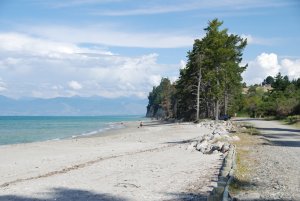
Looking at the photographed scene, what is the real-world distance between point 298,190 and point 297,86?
96902 mm

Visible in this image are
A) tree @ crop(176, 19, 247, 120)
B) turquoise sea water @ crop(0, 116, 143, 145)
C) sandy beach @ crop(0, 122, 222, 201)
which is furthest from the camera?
tree @ crop(176, 19, 247, 120)

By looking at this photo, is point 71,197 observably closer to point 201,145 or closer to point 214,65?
point 201,145

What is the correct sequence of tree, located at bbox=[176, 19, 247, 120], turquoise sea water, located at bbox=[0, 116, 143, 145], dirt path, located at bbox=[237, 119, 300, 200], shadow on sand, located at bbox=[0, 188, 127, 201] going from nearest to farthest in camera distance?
dirt path, located at bbox=[237, 119, 300, 200]
shadow on sand, located at bbox=[0, 188, 127, 201]
turquoise sea water, located at bbox=[0, 116, 143, 145]
tree, located at bbox=[176, 19, 247, 120]

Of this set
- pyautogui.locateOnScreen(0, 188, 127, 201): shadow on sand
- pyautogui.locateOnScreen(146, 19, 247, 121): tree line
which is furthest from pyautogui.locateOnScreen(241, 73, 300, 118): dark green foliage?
pyautogui.locateOnScreen(0, 188, 127, 201): shadow on sand

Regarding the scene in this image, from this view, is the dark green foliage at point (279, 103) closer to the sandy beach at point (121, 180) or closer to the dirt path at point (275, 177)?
the dirt path at point (275, 177)

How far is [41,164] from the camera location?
20.5 meters

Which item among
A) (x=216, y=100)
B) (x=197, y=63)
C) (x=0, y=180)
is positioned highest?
(x=197, y=63)

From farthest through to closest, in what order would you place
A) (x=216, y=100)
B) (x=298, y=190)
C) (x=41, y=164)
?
1. (x=216, y=100)
2. (x=41, y=164)
3. (x=298, y=190)

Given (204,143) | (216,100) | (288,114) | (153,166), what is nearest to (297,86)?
(288,114)

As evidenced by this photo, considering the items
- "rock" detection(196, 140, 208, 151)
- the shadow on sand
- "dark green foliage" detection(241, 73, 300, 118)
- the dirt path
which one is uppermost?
"dark green foliage" detection(241, 73, 300, 118)

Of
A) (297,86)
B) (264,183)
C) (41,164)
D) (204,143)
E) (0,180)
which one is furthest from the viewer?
(297,86)

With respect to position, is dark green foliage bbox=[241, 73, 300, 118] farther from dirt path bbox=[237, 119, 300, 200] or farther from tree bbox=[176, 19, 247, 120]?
dirt path bbox=[237, 119, 300, 200]

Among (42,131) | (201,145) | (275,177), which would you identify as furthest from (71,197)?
(42,131)

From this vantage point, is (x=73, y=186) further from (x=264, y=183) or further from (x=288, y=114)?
(x=288, y=114)
